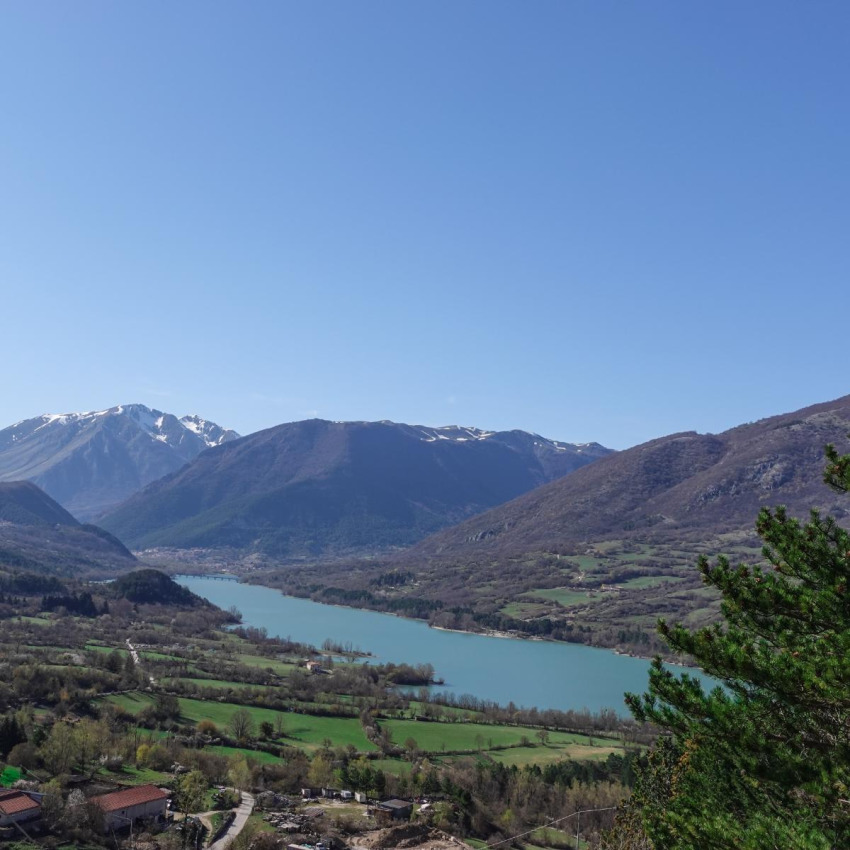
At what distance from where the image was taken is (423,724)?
47.5 meters

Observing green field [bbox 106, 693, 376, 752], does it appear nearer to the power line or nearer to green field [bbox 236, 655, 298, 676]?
the power line

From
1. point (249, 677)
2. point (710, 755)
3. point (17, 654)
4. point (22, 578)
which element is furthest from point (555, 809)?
point (22, 578)

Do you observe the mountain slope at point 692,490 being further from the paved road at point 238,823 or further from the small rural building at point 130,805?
the small rural building at point 130,805

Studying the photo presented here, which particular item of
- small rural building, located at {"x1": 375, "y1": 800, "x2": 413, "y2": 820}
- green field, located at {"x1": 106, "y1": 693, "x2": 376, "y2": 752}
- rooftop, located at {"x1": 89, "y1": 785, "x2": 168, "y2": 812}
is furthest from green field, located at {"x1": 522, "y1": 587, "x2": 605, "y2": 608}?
rooftop, located at {"x1": 89, "y1": 785, "x2": 168, "y2": 812}

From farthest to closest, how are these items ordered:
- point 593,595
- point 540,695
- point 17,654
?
point 593,595, point 540,695, point 17,654

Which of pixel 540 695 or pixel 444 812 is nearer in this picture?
pixel 444 812

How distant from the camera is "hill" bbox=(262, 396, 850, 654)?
10706 cm

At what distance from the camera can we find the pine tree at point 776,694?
23.2 feet

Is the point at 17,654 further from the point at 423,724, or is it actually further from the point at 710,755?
the point at 710,755

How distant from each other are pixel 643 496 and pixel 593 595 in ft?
226

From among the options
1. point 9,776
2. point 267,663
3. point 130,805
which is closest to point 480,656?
point 267,663

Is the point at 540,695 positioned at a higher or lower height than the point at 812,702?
lower

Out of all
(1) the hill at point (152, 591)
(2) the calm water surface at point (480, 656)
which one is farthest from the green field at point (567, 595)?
(1) the hill at point (152, 591)

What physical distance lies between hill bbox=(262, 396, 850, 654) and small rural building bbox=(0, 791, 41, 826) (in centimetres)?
7182
